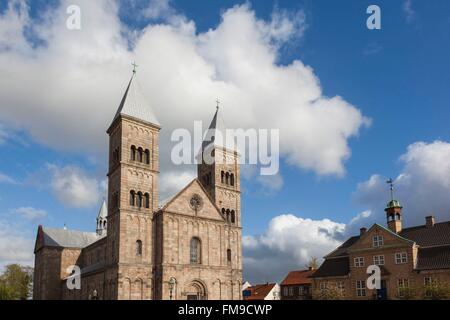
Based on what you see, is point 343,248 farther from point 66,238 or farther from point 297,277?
point 66,238

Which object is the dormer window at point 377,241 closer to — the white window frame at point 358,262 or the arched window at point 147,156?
the white window frame at point 358,262

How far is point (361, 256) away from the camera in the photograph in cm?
6122

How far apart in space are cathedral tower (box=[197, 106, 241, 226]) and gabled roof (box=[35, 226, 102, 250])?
33.2 metres

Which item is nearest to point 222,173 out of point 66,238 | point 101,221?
point 66,238


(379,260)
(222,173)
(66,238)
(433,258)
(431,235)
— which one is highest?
(222,173)

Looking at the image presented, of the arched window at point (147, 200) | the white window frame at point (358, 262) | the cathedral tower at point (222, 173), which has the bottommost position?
the white window frame at point (358, 262)

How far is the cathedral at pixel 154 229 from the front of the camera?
4544 centimetres

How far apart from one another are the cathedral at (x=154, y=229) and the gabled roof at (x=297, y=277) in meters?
29.8

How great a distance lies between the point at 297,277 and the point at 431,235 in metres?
32.6

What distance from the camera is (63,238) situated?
80062 millimetres

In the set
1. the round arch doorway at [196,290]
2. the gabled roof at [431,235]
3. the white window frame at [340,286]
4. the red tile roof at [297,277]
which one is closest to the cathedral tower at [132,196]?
the round arch doorway at [196,290]

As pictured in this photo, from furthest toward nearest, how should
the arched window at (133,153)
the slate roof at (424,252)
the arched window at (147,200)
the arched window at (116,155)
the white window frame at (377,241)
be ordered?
the white window frame at (377,241) < the slate roof at (424,252) < the arched window at (116,155) < the arched window at (133,153) < the arched window at (147,200)
